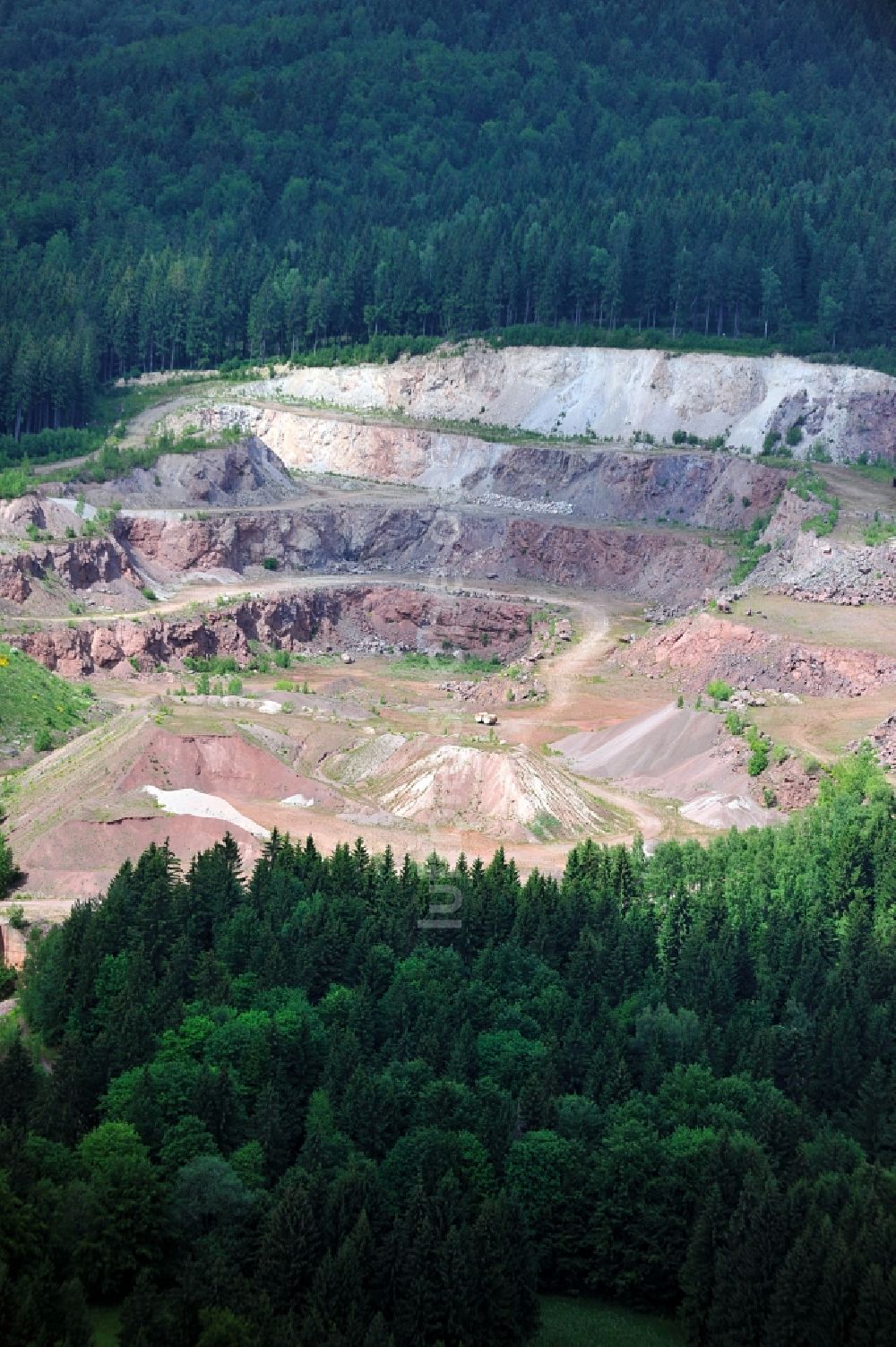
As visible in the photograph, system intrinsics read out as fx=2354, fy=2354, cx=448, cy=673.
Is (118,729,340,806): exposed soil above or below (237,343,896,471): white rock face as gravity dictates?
below

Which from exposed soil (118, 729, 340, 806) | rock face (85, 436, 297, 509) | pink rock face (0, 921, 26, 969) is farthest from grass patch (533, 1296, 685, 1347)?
rock face (85, 436, 297, 509)

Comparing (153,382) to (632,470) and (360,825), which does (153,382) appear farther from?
(360,825)

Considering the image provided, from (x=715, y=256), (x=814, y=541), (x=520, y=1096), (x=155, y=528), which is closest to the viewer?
(x=520, y=1096)

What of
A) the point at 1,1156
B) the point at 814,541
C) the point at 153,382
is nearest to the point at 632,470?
the point at 814,541

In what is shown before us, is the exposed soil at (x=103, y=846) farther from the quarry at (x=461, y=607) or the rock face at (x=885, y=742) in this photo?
the rock face at (x=885, y=742)

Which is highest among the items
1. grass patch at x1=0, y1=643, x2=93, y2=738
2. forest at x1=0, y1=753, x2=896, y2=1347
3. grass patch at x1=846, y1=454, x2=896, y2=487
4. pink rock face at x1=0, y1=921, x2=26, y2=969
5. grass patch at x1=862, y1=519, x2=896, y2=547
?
grass patch at x1=846, y1=454, x2=896, y2=487

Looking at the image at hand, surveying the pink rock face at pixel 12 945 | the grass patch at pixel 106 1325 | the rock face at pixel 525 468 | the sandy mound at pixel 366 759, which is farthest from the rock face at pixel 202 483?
the grass patch at pixel 106 1325

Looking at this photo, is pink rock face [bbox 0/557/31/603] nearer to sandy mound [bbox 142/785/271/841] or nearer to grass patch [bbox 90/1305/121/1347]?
sandy mound [bbox 142/785/271/841]
